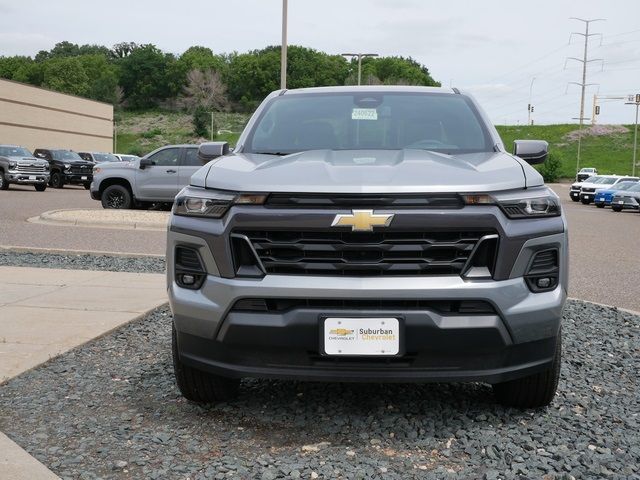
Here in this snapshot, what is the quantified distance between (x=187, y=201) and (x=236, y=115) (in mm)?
130520

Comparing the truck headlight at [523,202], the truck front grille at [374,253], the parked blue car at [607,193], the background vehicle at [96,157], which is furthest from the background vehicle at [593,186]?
the truck front grille at [374,253]

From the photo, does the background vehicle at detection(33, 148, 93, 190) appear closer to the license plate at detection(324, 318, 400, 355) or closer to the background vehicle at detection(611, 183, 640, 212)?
the background vehicle at detection(611, 183, 640, 212)

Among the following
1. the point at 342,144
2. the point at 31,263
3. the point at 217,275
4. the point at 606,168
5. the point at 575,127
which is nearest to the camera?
the point at 217,275

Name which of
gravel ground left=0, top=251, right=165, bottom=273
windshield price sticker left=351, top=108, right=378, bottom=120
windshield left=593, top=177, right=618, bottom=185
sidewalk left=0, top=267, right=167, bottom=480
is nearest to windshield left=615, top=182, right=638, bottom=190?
windshield left=593, top=177, right=618, bottom=185

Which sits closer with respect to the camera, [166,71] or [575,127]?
[575,127]

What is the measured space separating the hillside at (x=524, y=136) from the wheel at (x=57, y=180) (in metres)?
49.9

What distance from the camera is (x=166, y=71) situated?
443 feet

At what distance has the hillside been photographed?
9150 centimetres

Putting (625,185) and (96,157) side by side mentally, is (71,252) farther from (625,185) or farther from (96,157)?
(625,185)

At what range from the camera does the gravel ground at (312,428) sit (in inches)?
132

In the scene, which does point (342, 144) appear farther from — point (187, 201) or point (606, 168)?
point (606, 168)

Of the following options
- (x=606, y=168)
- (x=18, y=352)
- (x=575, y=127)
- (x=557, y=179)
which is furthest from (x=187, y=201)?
(x=575, y=127)

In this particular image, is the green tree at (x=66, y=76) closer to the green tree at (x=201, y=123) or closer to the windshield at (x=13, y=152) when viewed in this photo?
the green tree at (x=201, y=123)

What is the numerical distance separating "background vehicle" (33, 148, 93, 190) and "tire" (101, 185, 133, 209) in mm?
16815
